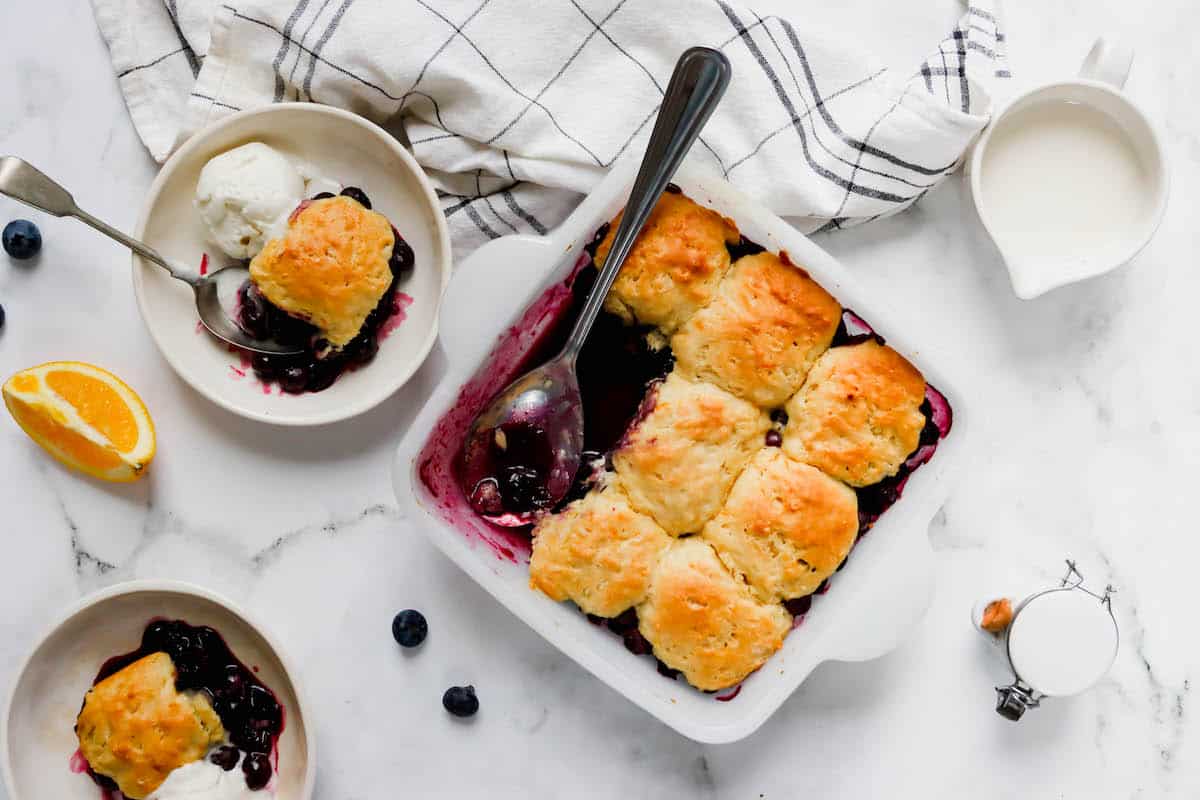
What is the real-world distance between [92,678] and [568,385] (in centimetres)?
126

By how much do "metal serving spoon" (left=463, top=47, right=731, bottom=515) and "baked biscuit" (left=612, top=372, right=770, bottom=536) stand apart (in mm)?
137

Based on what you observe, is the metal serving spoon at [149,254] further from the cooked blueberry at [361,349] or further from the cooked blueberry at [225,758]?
Answer: the cooked blueberry at [225,758]

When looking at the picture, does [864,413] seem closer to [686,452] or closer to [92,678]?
[686,452]

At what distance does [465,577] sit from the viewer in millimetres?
2510

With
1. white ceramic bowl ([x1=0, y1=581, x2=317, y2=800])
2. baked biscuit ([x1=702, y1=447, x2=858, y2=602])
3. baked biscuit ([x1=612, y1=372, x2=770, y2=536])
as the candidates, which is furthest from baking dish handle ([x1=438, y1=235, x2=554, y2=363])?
white ceramic bowl ([x1=0, y1=581, x2=317, y2=800])

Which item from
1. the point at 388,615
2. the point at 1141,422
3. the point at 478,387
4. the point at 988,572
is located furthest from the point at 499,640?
the point at 1141,422

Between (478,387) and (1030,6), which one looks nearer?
(478,387)

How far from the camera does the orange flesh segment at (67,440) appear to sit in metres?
2.33

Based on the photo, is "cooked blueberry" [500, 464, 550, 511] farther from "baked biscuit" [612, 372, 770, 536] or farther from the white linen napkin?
the white linen napkin

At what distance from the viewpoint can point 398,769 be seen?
98.6 inches

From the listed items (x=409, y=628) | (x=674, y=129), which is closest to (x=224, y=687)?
(x=409, y=628)

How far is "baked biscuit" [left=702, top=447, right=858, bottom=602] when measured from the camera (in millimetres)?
2178

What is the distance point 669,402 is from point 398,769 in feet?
3.60

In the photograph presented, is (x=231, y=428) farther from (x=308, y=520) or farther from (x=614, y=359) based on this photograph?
(x=614, y=359)
